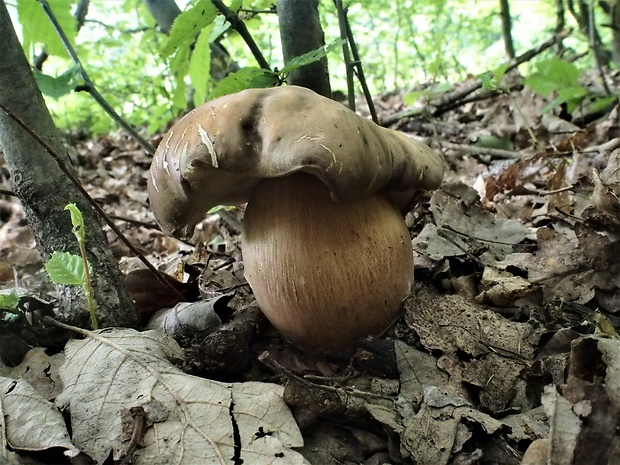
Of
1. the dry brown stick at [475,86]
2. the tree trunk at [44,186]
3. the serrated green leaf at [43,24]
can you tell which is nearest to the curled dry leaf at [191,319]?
the tree trunk at [44,186]

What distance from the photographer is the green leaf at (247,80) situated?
216 cm

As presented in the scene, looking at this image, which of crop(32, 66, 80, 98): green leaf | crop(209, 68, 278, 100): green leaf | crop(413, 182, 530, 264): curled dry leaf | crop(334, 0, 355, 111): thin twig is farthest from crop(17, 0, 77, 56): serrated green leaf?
crop(413, 182, 530, 264): curled dry leaf

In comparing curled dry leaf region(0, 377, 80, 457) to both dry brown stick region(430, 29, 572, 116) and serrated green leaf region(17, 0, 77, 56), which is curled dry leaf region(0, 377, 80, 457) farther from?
dry brown stick region(430, 29, 572, 116)

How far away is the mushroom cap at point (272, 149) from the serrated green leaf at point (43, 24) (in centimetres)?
115

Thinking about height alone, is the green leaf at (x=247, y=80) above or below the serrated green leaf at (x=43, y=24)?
below

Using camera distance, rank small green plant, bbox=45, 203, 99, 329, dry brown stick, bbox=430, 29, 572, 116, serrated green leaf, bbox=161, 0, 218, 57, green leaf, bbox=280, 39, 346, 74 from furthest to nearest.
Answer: dry brown stick, bbox=430, 29, 572, 116
serrated green leaf, bbox=161, 0, 218, 57
green leaf, bbox=280, 39, 346, 74
small green plant, bbox=45, 203, 99, 329

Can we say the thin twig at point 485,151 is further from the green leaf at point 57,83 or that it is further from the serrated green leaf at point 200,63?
the green leaf at point 57,83

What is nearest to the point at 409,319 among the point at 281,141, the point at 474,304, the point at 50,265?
the point at 474,304

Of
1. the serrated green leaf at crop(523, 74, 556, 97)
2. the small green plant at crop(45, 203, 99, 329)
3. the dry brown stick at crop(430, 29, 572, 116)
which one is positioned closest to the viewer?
the small green plant at crop(45, 203, 99, 329)

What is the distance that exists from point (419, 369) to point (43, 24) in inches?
89.6

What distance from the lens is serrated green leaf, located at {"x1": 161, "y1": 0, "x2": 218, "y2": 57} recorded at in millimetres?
2061

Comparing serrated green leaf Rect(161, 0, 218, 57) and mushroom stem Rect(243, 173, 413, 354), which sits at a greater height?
serrated green leaf Rect(161, 0, 218, 57)

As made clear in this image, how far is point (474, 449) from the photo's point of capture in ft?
4.33

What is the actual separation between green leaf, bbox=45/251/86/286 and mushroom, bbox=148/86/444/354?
0.32 m
